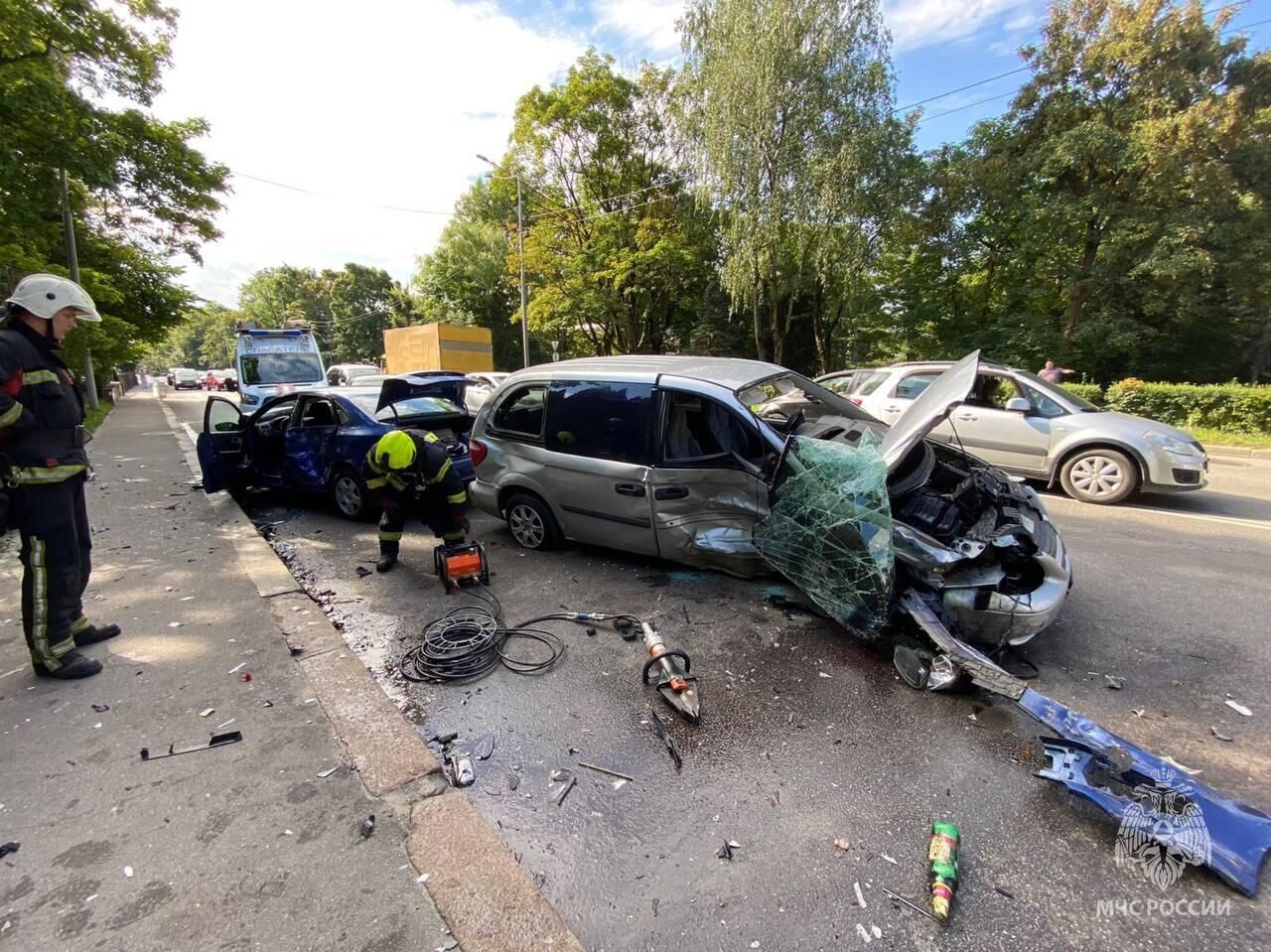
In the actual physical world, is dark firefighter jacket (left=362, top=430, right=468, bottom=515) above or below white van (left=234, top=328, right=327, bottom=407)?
below

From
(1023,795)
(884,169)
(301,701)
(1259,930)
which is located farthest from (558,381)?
(884,169)

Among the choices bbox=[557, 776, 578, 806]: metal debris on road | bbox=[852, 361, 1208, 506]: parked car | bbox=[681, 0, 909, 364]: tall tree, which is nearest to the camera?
bbox=[557, 776, 578, 806]: metal debris on road

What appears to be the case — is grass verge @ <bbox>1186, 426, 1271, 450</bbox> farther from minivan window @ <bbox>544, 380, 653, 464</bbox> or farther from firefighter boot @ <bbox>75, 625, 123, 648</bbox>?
firefighter boot @ <bbox>75, 625, 123, 648</bbox>

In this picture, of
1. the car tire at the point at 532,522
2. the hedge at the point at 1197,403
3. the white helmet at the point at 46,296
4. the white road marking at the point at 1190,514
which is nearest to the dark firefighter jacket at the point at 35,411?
the white helmet at the point at 46,296

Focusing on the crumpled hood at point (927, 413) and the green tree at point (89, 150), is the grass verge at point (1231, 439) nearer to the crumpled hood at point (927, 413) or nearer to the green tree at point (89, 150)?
the crumpled hood at point (927, 413)

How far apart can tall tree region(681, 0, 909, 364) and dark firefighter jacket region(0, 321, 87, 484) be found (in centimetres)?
1798

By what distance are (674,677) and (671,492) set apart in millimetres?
1506

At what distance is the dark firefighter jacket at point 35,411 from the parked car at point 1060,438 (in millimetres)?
6433

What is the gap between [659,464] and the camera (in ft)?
13.7

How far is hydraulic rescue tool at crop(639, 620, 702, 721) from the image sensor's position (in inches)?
111

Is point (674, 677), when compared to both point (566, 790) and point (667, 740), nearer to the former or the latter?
point (667, 740)

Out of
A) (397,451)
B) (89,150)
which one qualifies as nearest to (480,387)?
(89,150)

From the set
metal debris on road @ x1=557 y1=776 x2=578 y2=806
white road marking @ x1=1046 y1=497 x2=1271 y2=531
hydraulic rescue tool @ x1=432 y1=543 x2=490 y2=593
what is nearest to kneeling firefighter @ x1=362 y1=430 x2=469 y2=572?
hydraulic rescue tool @ x1=432 y1=543 x2=490 y2=593

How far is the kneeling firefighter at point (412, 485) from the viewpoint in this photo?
14.5 feet
